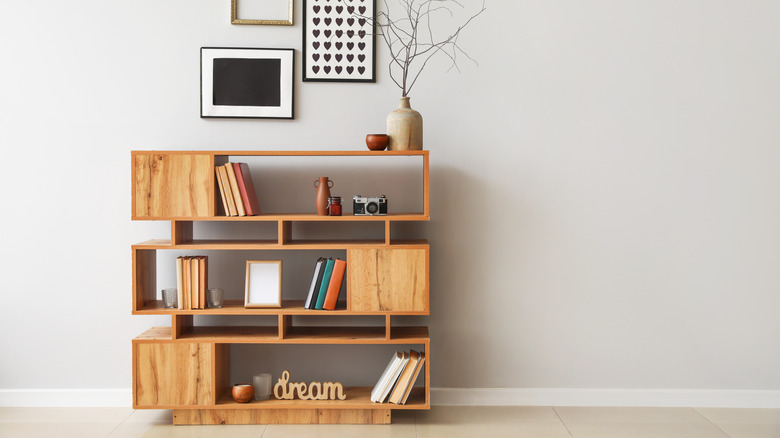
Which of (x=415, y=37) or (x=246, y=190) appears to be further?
(x=415, y=37)

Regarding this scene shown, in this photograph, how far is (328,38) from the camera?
3248mm

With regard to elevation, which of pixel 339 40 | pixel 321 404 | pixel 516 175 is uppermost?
pixel 339 40

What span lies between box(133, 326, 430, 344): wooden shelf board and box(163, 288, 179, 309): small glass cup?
15 cm

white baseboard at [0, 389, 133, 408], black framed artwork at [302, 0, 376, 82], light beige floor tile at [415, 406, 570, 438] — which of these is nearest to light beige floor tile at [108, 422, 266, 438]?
white baseboard at [0, 389, 133, 408]

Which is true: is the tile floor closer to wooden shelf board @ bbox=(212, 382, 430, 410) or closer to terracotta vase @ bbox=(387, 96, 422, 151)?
wooden shelf board @ bbox=(212, 382, 430, 410)

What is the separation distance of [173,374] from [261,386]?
408mm

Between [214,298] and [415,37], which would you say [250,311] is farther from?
[415,37]

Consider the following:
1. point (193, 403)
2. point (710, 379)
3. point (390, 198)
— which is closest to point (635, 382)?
point (710, 379)

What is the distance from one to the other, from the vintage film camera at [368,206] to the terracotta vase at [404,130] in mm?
252

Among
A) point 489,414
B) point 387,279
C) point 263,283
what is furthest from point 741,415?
point 263,283

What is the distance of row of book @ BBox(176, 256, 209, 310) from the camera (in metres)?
2.98

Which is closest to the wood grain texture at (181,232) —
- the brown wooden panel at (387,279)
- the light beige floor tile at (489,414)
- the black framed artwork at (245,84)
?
the black framed artwork at (245,84)

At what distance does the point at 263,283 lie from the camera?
3.03 metres

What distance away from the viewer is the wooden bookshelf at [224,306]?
9.62 ft
